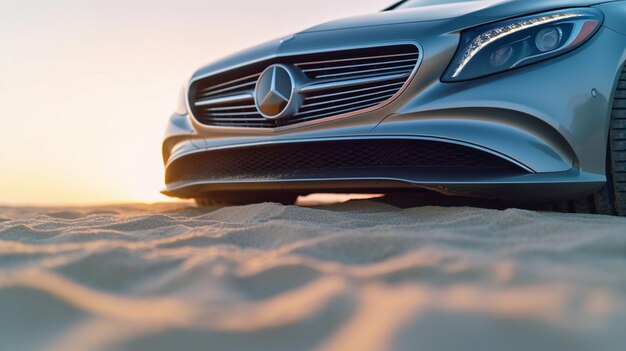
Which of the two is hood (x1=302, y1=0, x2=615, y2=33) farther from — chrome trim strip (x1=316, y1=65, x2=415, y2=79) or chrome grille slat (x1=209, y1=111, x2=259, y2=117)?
chrome grille slat (x1=209, y1=111, x2=259, y2=117)

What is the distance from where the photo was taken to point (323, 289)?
3.24 feet

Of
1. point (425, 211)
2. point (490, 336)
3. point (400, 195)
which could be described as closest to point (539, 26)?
point (425, 211)

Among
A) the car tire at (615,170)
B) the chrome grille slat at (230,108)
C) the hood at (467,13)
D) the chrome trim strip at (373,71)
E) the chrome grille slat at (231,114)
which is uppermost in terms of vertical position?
the hood at (467,13)

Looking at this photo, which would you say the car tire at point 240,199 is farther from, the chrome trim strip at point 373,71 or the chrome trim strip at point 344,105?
the chrome trim strip at point 373,71

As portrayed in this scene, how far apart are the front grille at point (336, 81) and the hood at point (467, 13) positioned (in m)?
0.16

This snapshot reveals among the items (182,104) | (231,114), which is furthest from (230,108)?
(182,104)

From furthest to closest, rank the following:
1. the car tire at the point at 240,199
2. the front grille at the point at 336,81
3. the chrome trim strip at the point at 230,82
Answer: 1. the car tire at the point at 240,199
2. the chrome trim strip at the point at 230,82
3. the front grille at the point at 336,81

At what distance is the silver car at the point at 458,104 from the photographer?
1923 mm

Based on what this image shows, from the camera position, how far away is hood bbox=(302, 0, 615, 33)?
6.59 ft

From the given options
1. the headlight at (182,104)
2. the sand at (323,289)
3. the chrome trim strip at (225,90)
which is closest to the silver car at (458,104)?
the chrome trim strip at (225,90)

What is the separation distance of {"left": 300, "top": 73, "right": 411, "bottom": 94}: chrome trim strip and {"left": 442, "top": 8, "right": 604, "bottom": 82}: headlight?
222 millimetres

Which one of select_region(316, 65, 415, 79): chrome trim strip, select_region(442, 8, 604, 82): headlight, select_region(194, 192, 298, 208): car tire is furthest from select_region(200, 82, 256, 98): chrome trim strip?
select_region(442, 8, 604, 82): headlight

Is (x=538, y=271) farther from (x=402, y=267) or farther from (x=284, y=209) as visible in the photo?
(x=284, y=209)

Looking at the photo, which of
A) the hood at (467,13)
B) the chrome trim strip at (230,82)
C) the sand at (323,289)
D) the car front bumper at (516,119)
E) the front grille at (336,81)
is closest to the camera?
the sand at (323,289)
